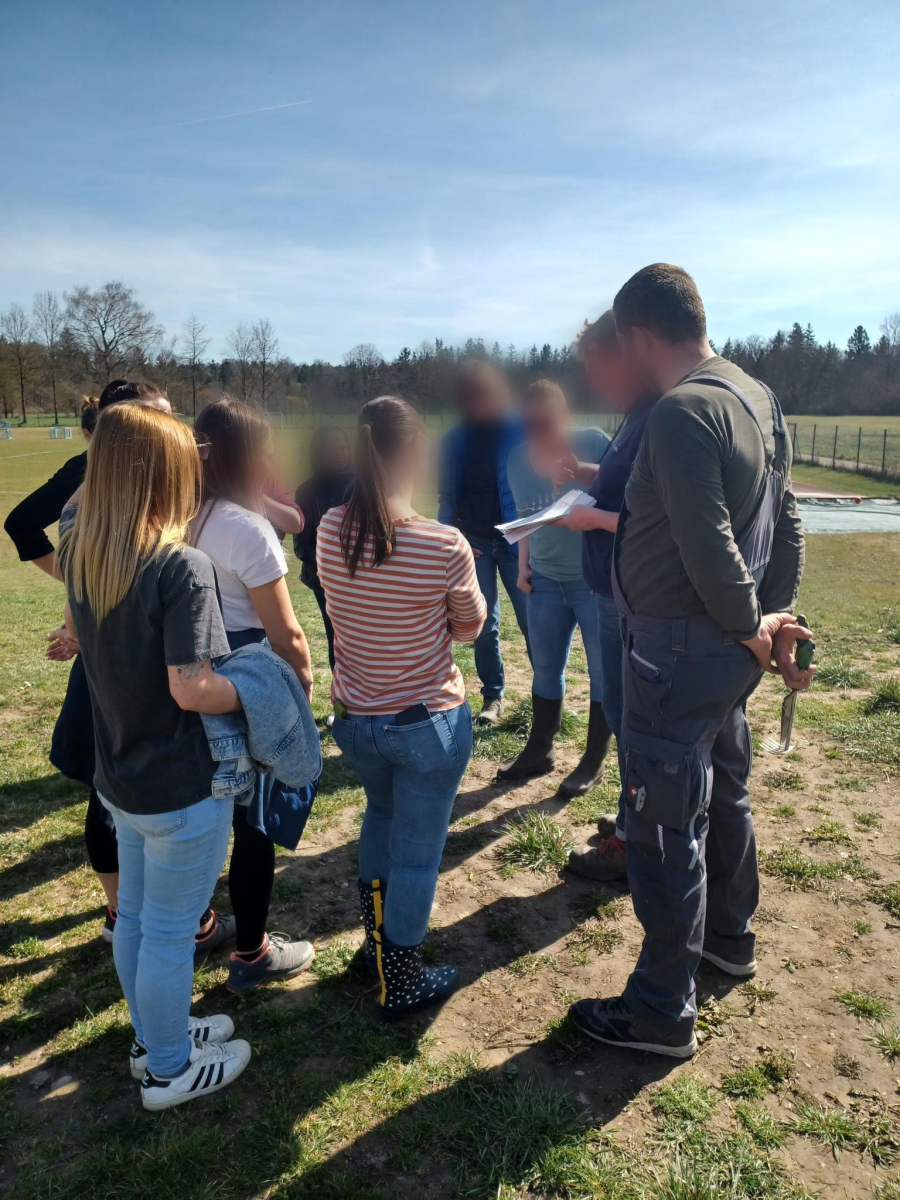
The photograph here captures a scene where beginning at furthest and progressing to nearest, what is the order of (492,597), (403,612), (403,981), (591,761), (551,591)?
(492,597)
(551,591)
(591,761)
(403,981)
(403,612)

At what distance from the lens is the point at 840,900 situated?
3211mm

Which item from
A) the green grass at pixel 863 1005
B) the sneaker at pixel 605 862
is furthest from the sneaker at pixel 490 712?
the green grass at pixel 863 1005

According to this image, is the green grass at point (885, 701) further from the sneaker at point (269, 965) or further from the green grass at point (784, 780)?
the sneaker at point (269, 965)

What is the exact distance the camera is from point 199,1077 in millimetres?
2250

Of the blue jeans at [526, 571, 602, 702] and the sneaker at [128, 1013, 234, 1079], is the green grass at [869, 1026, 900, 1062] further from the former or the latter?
the blue jeans at [526, 571, 602, 702]

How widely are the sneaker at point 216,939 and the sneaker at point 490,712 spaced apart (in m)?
2.42

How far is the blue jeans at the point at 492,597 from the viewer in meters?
5.09

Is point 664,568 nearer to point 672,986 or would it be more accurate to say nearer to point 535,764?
point 672,986

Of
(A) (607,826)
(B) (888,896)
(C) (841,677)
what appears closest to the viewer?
(B) (888,896)

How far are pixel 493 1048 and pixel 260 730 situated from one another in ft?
4.33

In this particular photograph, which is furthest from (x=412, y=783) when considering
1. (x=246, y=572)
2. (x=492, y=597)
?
(x=492, y=597)

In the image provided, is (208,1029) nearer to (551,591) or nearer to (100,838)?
(100,838)

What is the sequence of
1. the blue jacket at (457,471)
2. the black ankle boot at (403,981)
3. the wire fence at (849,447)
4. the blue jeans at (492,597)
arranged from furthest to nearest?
1. the wire fence at (849,447)
2. the blue jeans at (492,597)
3. the blue jacket at (457,471)
4. the black ankle boot at (403,981)

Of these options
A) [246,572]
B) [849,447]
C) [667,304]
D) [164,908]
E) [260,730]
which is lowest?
[164,908]
